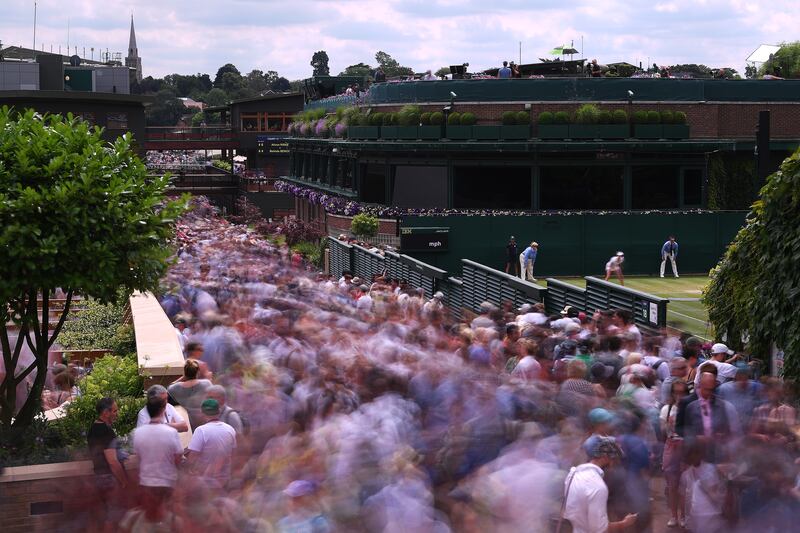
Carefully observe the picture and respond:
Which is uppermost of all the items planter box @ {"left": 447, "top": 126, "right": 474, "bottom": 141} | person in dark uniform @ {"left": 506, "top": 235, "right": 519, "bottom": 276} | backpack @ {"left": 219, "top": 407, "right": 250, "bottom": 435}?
planter box @ {"left": 447, "top": 126, "right": 474, "bottom": 141}

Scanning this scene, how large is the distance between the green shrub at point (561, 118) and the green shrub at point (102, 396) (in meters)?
33.7

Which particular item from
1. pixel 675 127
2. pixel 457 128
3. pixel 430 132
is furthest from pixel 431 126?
pixel 675 127

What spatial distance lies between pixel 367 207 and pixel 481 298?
72.2ft

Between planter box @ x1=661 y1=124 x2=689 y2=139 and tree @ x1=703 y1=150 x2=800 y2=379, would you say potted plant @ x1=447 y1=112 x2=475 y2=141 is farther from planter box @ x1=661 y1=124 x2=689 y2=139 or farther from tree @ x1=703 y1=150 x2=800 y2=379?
tree @ x1=703 y1=150 x2=800 y2=379

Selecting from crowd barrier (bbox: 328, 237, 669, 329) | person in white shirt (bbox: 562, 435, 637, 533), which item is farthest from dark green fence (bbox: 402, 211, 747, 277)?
person in white shirt (bbox: 562, 435, 637, 533)

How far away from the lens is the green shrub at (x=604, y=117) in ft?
151

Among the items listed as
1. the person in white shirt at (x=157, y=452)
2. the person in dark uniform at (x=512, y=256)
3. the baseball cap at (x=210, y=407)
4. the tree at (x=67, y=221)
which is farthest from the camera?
the person in dark uniform at (x=512, y=256)

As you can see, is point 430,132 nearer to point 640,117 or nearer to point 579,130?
point 579,130

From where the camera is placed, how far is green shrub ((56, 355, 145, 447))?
12273 mm

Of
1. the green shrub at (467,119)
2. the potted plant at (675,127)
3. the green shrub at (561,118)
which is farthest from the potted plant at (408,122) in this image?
the potted plant at (675,127)

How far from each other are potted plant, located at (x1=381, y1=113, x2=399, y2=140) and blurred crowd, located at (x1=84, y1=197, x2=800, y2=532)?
108ft

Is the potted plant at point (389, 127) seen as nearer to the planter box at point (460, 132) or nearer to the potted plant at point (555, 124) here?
the planter box at point (460, 132)

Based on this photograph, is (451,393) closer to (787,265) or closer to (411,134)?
(787,265)

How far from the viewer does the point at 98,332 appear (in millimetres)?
19188
